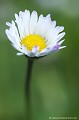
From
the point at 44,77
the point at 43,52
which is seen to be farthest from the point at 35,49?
the point at 44,77

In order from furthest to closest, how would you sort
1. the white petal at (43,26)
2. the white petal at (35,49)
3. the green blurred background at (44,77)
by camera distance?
the green blurred background at (44,77), the white petal at (43,26), the white petal at (35,49)

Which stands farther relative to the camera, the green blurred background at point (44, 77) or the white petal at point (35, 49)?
the green blurred background at point (44, 77)

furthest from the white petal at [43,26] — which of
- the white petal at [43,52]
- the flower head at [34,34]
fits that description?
the white petal at [43,52]

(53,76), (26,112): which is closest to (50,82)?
(53,76)

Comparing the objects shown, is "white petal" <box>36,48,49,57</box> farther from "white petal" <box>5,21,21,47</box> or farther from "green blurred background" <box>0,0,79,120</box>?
"green blurred background" <box>0,0,79,120</box>

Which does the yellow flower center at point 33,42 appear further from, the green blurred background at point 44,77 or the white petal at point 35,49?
the green blurred background at point 44,77

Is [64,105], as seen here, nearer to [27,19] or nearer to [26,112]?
[26,112]

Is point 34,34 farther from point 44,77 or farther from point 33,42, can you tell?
point 44,77

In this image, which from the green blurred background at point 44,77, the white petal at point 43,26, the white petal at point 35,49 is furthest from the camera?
the green blurred background at point 44,77

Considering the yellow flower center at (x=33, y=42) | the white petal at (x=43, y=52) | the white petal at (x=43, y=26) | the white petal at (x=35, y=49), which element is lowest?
the white petal at (x=43, y=52)
